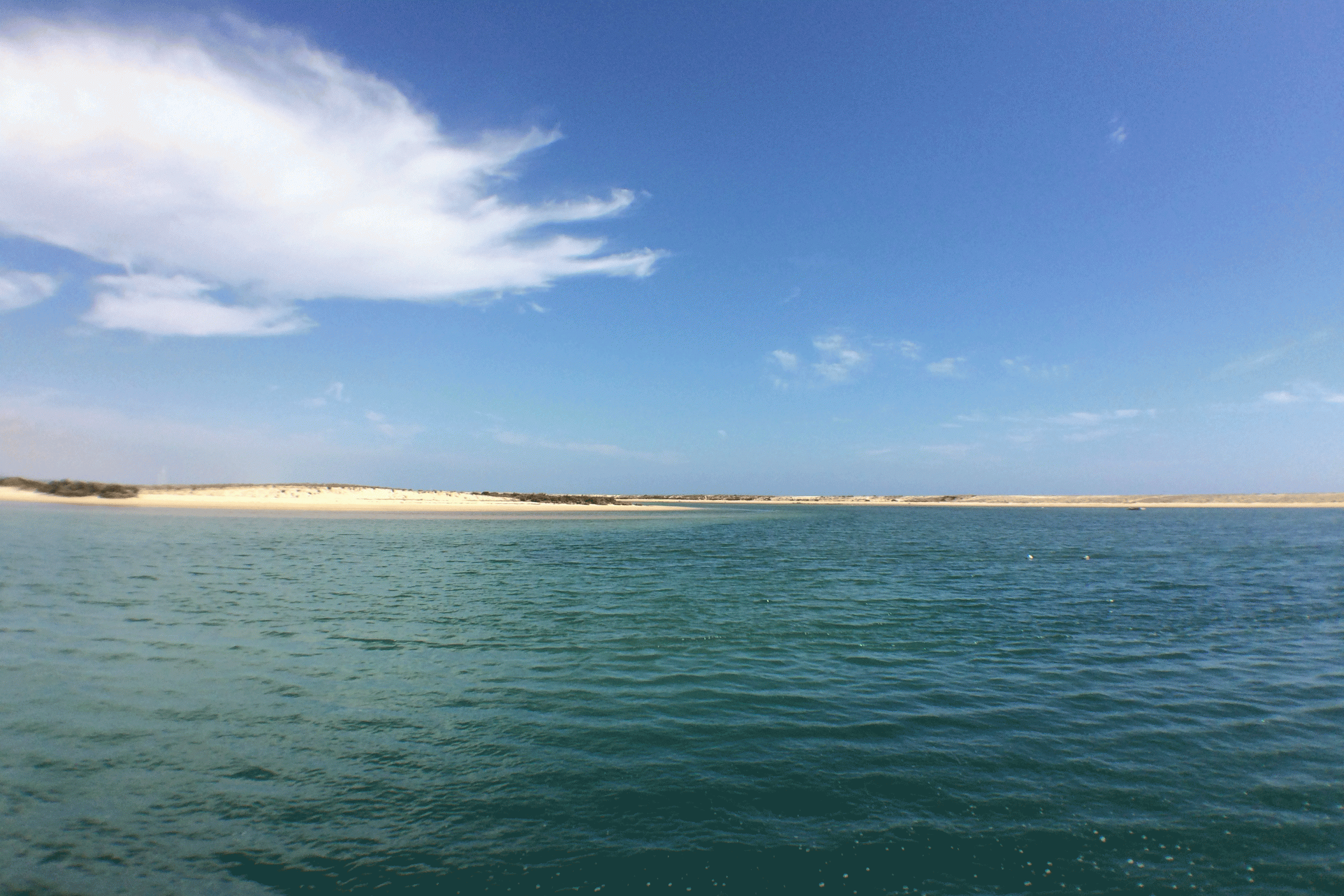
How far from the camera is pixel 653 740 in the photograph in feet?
32.6

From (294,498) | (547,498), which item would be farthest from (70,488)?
(547,498)

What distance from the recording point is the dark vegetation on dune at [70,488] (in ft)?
264

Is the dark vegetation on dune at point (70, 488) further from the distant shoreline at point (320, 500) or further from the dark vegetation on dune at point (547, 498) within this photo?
the dark vegetation on dune at point (547, 498)

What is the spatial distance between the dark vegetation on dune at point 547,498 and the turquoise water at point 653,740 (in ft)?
327

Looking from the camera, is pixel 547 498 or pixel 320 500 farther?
Result: pixel 547 498

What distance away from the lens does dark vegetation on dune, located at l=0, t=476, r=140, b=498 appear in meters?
80.5

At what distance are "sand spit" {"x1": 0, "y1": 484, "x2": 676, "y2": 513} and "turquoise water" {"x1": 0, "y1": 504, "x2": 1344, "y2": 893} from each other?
Answer: 205 feet

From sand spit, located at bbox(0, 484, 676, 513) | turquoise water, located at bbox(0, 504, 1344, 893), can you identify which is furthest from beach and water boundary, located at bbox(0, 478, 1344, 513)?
turquoise water, located at bbox(0, 504, 1344, 893)

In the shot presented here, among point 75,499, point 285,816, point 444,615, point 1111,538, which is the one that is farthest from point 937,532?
point 75,499

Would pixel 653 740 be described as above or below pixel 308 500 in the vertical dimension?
below

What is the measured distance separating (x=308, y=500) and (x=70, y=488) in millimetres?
28044

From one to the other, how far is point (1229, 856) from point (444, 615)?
17.9 m

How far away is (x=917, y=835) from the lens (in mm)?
7285

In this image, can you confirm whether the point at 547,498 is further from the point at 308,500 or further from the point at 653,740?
the point at 653,740
